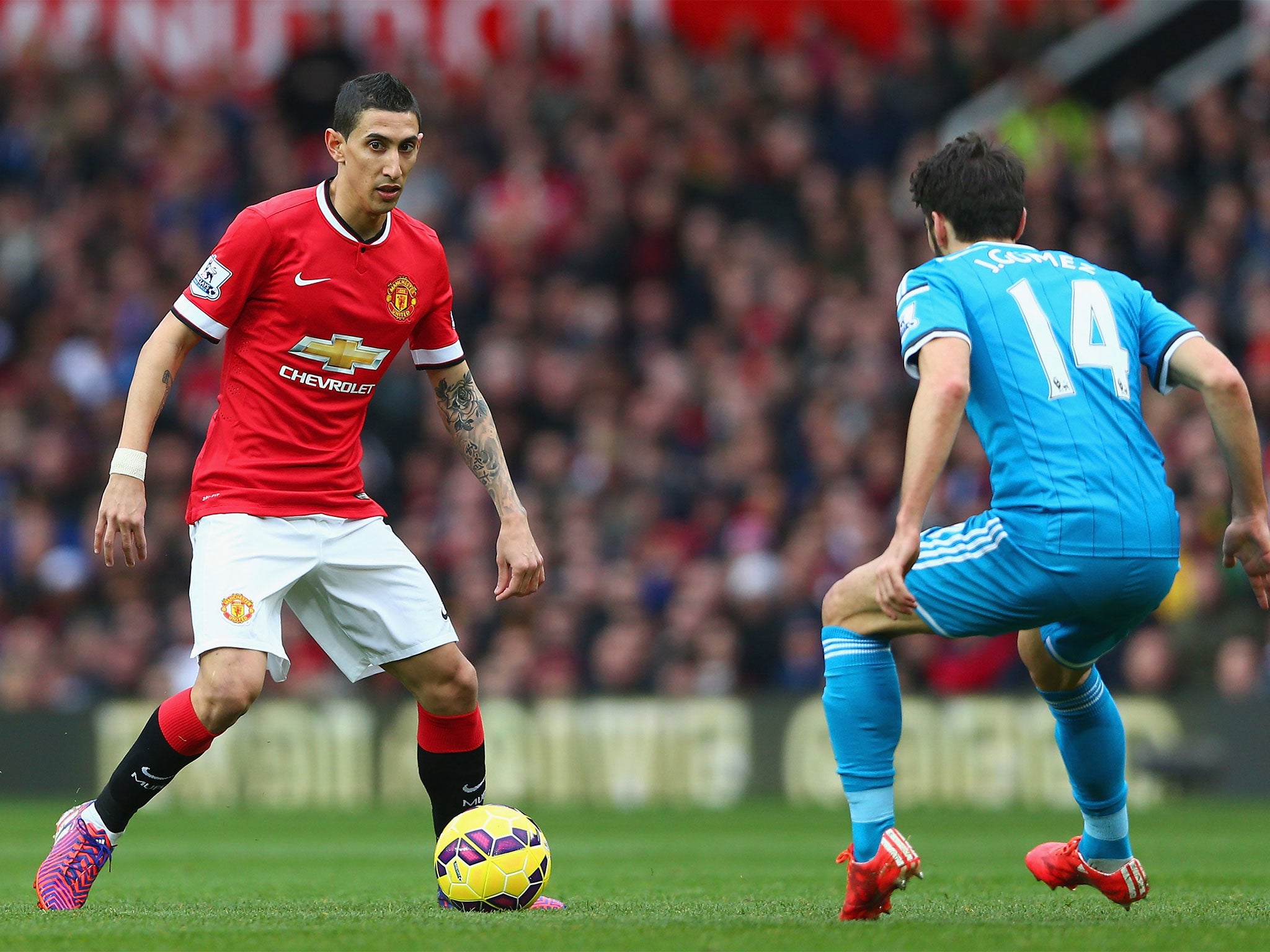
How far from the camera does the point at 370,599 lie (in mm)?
5531

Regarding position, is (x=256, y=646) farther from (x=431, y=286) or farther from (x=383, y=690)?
(x=383, y=690)

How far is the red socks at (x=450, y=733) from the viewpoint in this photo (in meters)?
5.72

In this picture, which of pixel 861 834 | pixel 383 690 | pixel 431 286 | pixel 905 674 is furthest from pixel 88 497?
pixel 861 834

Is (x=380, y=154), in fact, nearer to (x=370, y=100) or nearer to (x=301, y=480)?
(x=370, y=100)

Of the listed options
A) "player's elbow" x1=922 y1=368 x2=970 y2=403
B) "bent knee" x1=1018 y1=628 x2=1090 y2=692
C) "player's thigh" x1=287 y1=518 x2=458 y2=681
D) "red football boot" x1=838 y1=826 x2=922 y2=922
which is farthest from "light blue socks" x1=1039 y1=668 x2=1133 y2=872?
"player's thigh" x1=287 y1=518 x2=458 y2=681

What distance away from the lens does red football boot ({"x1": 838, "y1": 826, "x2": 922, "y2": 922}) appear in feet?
15.5

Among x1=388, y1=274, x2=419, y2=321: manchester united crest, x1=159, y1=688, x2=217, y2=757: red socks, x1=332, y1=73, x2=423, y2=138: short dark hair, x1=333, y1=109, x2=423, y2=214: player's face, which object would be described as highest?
x1=332, y1=73, x2=423, y2=138: short dark hair

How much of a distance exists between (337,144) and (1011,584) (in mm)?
2397

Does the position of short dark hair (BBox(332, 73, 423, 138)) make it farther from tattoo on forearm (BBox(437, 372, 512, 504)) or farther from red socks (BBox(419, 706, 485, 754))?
red socks (BBox(419, 706, 485, 754))

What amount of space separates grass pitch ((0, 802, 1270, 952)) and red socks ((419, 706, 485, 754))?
1.61 feet

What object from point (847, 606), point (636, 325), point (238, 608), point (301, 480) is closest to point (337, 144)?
point (301, 480)

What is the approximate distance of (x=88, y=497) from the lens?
1472 centimetres

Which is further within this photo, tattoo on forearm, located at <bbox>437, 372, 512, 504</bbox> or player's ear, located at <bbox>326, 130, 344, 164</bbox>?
tattoo on forearm, located at <bbox>437, 372, 512, 504</bbox>

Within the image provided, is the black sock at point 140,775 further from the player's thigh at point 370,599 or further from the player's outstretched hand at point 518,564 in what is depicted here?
the player's outstretched hand at point 518,564
